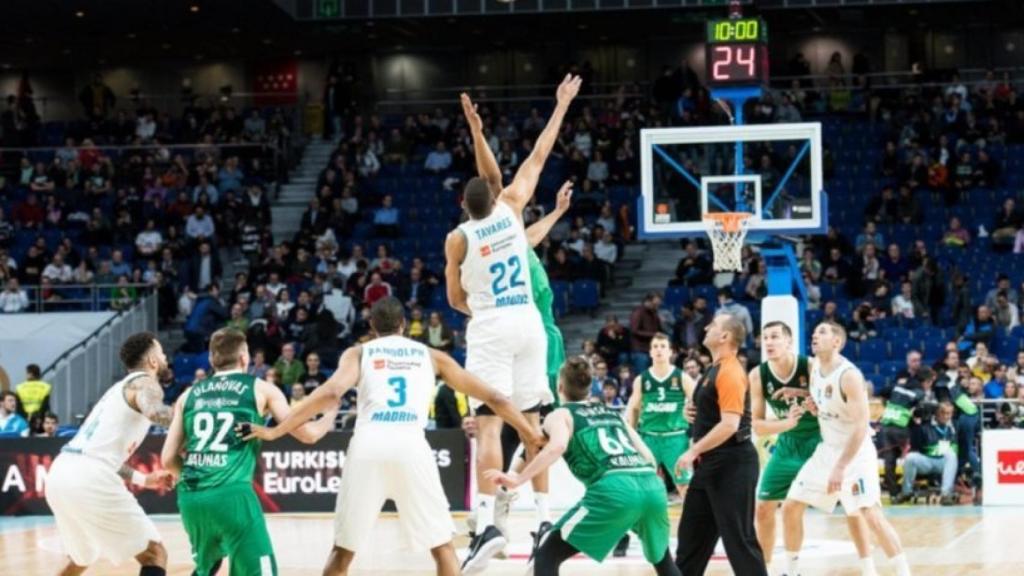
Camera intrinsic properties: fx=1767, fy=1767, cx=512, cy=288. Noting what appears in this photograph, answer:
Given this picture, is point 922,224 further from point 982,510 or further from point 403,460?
point 403,460

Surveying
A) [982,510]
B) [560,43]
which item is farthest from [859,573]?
[560,43]

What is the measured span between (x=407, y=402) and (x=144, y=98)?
31.8m

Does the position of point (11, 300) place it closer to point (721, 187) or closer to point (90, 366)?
point (90, 366)

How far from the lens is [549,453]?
10227 mm

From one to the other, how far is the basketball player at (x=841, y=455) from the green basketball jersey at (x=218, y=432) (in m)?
4.32

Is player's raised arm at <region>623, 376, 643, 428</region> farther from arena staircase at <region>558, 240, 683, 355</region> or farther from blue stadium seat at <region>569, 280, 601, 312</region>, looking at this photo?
blue stadium seat at <region>569, 280, 601, 312</region>

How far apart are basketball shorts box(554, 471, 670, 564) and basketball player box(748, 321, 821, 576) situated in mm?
2226

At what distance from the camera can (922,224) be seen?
A: 29.5 meters

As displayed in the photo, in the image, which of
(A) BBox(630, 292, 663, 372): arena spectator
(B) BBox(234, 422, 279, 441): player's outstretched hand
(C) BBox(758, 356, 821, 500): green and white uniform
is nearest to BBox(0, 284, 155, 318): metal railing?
(A) BBox(630, 292, 663, 372): arena spectator

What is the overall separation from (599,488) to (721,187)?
1314cm

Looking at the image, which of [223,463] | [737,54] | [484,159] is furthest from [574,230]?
[223,463]

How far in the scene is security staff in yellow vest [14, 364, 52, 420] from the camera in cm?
2542

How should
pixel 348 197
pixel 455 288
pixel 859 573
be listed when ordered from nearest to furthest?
pixel 455 288
pixel 859 573
pixel 348 197

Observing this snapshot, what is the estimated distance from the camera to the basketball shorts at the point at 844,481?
12.6 m
